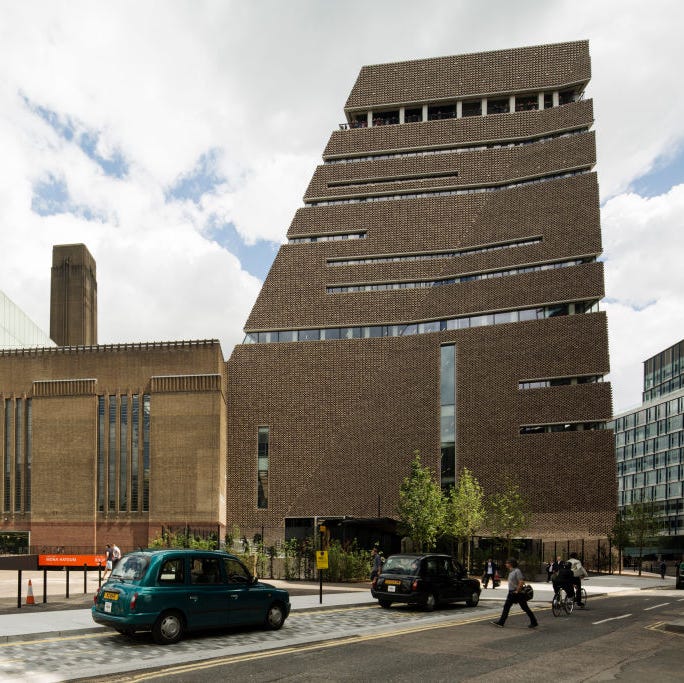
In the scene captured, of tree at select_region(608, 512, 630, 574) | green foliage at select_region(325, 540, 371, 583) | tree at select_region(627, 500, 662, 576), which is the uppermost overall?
green foliage at select_region(325, 540, 371, 583)

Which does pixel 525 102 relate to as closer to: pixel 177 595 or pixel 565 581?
pixel 565 581

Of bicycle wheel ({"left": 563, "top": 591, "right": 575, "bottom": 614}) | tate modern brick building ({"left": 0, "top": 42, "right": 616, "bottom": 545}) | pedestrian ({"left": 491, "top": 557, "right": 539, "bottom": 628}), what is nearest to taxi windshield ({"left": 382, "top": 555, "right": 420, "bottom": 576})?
pedestrian ({"left": 491, "top": 557, "right": 539, "bottom": 628})

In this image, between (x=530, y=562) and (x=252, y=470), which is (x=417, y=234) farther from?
(x=530, y=562)

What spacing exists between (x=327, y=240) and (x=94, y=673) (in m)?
56.6

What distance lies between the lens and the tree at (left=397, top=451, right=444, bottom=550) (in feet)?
145

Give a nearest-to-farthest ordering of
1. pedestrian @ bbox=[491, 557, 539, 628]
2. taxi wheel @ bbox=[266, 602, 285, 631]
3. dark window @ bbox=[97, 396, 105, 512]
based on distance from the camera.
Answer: taxi wheel @ bbox=[266, 602, 285, 631] < pedestrian @ bbox=[491, 557, 539, 628] < dark window @ bbox=[97, 396, 105, 512]

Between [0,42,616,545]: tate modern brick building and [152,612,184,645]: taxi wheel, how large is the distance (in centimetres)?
4284

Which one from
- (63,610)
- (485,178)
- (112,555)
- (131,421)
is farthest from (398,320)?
(63,610)

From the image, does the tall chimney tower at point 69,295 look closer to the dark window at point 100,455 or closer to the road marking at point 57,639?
the dark window at point 100,455

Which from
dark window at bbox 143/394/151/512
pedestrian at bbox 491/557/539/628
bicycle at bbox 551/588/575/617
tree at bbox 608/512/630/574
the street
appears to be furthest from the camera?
dark window at bbox 143/394/151/512

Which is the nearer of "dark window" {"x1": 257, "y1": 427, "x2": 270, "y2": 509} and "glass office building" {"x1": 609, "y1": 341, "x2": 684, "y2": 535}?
"dark window" {"x1": 257, "y1": 427, "x2": 270, "y2": 509}

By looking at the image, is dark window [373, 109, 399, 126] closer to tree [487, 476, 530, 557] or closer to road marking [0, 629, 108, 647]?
tree [487, 476, 530, 557]

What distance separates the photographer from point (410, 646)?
16062mm

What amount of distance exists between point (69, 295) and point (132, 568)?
85920 mm
